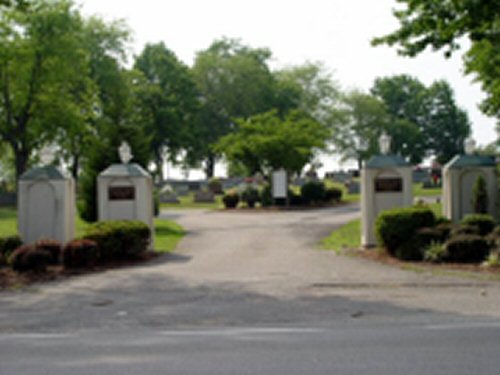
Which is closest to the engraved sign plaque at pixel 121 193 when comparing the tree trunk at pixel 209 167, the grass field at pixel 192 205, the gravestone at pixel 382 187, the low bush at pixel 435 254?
the gravestone at pixel 382 187

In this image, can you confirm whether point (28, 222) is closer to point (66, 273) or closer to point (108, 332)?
point (66, 273)

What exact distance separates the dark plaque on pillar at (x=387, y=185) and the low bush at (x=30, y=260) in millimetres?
8843

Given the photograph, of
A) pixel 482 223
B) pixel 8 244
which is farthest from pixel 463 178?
pixel 8 244

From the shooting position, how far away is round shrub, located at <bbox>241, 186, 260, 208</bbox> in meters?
37.7

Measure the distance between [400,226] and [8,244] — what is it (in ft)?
30.2

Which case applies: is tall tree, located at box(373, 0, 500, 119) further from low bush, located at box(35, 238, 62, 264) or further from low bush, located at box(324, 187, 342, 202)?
low bush, located at box(324, 187, 342, 202)

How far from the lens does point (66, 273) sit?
45.7 feet

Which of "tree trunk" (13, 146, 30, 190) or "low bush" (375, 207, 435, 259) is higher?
"tree trunk" (13, 146, 30, 190)

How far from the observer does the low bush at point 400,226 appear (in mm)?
15383

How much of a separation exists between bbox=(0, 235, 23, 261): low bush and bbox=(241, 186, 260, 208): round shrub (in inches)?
892

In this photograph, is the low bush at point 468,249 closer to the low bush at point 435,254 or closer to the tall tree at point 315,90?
the low bush at point 435,254

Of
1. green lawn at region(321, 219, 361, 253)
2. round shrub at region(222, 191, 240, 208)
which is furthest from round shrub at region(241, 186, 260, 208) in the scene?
green lawn at region(321, 219, 361, 253)

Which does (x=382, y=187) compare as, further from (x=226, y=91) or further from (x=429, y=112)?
(x=429, y=112)

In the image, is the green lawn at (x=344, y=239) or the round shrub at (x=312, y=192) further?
the round shrub at (x=312, y=192)
